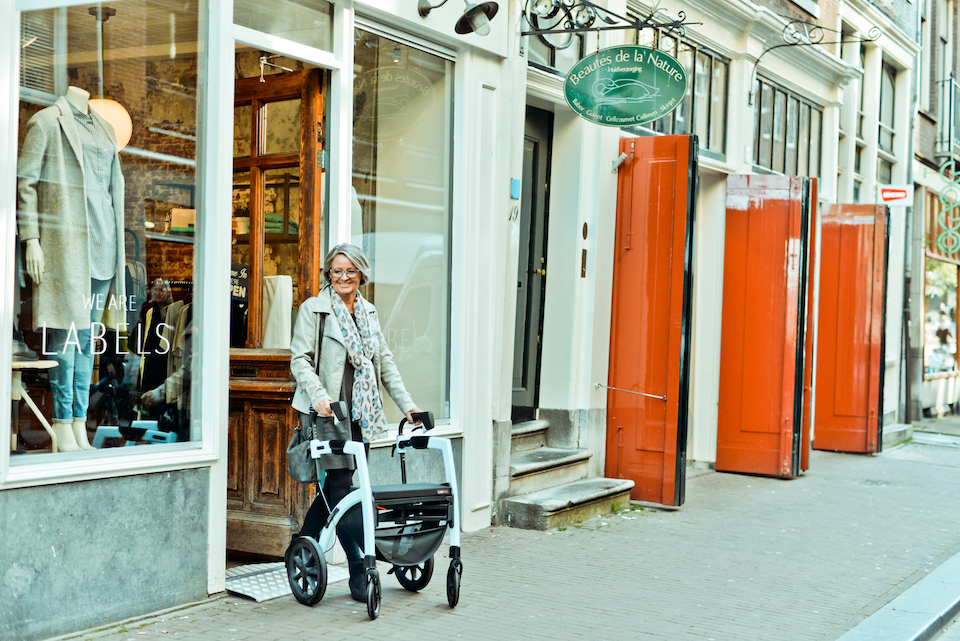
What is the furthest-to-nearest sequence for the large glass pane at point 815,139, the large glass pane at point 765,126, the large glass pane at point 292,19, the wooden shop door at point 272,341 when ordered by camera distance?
1. the large glass pane at point 815,139
2. the large glass pane at point 765,126
3. the wooden shop door at point 272,341
4. the large glass pane at point 292,19

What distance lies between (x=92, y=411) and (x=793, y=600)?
3.91m

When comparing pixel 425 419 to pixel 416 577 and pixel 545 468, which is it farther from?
pixel 545 468

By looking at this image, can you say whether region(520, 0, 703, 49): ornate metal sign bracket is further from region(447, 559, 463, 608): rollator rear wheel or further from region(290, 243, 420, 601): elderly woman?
region(447, 559, 463, 608): rollator rear wheel

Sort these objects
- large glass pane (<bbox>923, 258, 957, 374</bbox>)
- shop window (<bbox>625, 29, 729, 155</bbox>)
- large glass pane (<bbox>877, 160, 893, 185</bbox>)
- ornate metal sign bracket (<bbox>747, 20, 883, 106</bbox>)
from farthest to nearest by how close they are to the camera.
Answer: large glass pane (<bbox>923, 258, 957, 374</bbox>), large glass pane (<bbox>877, 160, 893, 185</bbox>), ornate metal sign bracket (<bbox>747, 20, 883, 106</bbox>), shop window (<bbox>625, 29, 729, 155</bbox>)

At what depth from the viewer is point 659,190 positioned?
30.0ft

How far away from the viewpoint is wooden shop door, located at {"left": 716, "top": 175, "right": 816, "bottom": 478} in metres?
10.8

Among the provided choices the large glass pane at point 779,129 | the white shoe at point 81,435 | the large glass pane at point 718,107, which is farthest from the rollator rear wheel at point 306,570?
the large glass pane at point 779,129

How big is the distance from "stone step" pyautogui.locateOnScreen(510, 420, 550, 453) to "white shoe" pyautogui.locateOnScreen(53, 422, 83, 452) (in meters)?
4.15

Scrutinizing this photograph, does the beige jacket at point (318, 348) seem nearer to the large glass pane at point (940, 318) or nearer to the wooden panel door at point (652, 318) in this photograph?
the wooden panel door at point (652, 318)

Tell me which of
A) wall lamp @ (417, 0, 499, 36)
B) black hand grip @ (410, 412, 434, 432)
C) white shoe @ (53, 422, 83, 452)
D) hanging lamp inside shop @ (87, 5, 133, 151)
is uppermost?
wall lamp @ (417, 0, 499, 36)

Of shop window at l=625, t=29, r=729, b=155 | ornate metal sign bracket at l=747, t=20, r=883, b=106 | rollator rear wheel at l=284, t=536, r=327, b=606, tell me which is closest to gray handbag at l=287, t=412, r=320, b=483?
rollator rear wheel at l=284, t=536, r=327, b=606

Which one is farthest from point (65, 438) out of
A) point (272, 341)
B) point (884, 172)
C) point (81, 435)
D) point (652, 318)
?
point (884, 172)

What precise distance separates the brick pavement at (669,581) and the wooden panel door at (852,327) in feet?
10.0

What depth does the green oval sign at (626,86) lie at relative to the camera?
791 cm
